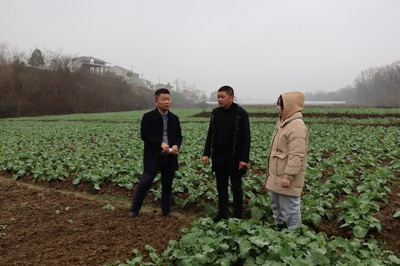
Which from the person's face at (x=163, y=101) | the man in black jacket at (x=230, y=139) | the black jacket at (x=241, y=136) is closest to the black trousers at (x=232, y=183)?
the man in black jacket at (x=230, y=139)

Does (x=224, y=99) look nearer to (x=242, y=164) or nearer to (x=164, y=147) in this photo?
(x=242, y=164)

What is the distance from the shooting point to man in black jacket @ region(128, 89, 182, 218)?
194 inches

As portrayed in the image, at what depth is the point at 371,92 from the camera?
112250 mm

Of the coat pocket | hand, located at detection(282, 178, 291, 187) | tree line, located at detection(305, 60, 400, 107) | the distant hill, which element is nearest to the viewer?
hand, located at detection(282, 178, 291, 187)

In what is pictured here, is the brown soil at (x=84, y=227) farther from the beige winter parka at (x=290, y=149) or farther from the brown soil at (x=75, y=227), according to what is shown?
the beige winter parka at (x=290, y=149)

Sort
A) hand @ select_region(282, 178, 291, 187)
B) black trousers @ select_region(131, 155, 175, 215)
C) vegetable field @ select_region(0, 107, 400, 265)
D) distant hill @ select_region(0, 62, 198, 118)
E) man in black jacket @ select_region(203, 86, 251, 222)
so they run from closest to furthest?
vegetable field @ select_region(0, 107, 400, 265)
hand @ select_region(282, 178, 291, 187)
man in black jacket @ select_region(203, 86, 251, 222)
black trousers @ select_region(131, 155, 175, 215)
distant hill @ select_region(0, 62, 198, 118)

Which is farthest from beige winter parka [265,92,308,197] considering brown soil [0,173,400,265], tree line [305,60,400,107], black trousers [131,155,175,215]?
tree line [305,60,400,107]

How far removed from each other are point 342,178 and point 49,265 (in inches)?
231

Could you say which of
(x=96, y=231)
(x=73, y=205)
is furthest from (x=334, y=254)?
(x=73, y=205)

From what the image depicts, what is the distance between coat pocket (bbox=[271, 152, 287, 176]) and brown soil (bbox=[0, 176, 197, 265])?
1607mm

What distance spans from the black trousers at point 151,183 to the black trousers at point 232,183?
2.57ft

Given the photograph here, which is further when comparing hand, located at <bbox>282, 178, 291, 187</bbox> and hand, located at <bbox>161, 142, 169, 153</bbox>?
hand, located at <bbox>161, 142, 169, 153</bbox>

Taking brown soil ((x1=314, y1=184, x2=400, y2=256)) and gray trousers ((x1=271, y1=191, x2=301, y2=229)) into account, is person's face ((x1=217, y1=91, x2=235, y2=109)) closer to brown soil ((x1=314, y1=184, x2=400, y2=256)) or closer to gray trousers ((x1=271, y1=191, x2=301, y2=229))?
gray trousers ((x1=271, y1=191, x2=301, y2=229))

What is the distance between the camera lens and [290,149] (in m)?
4.09
